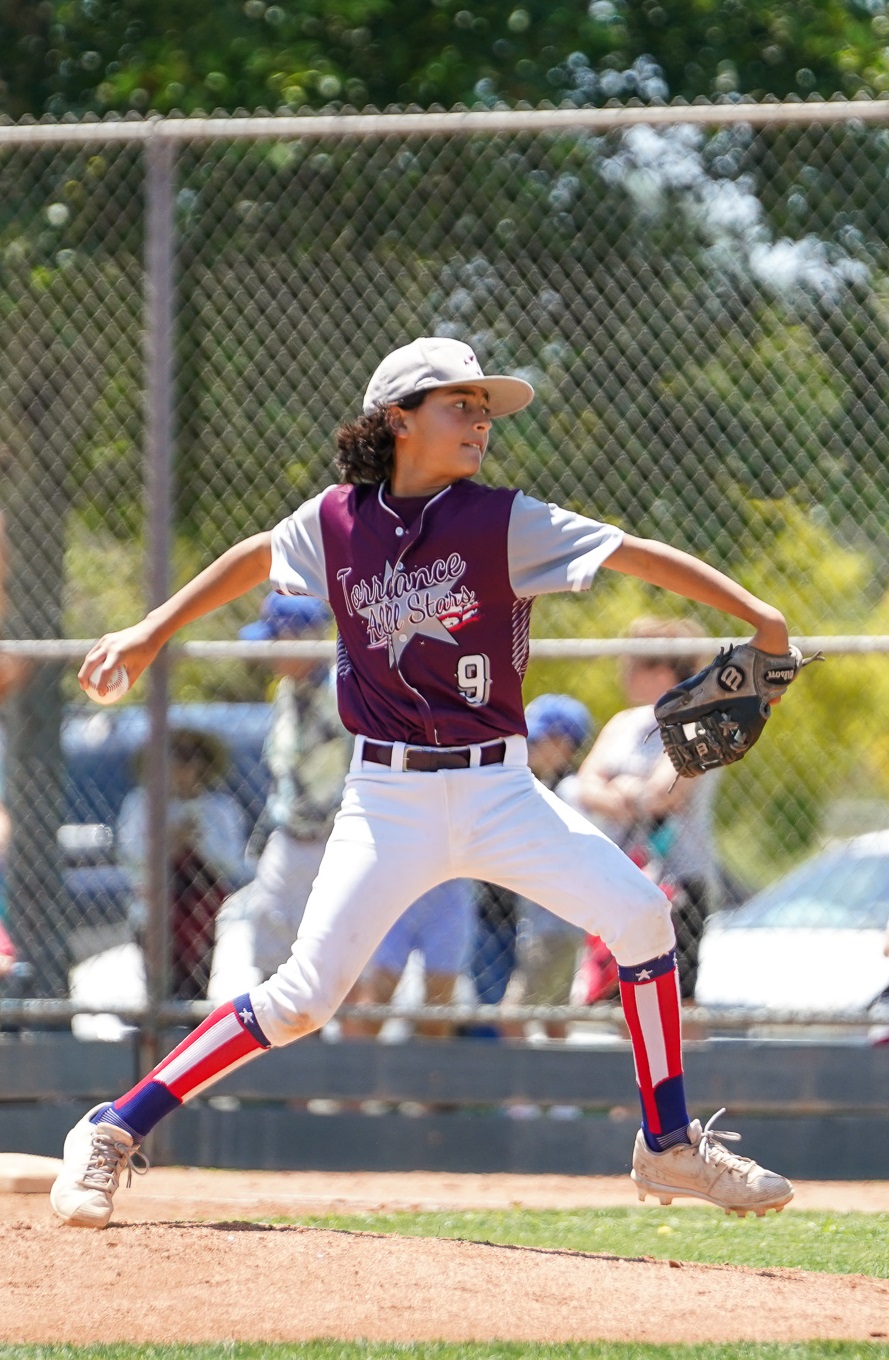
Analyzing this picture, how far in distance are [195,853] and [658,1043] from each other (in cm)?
269

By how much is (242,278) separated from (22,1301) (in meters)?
4.00

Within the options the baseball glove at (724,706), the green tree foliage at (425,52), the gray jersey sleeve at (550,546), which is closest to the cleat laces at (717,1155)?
the baseball glove at (724,706)

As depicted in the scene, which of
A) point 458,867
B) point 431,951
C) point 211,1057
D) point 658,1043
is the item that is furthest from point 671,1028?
point 431,951

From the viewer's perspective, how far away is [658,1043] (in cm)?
418

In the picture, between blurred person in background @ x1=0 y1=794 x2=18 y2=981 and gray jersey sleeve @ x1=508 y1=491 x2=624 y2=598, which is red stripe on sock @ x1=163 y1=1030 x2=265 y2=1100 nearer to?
gray jersey sleeve @ x1=508 y1=491 x2=624 y2=598

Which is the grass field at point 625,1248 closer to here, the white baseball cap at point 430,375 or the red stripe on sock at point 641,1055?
the red stripe on sock at point 641,1055

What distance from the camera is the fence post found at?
6.14 meters

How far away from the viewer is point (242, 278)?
6488 mm

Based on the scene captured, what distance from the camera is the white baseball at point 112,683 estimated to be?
13.8 ft

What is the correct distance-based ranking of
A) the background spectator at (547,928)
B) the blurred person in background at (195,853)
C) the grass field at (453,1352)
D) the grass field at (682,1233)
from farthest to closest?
the background spectator at (547,928) → the blurred person in background at (195,853) → the grass field at (682,1233) → the grass field at (453,1352)

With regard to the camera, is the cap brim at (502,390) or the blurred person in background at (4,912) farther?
the blurred person in background at (4,912)

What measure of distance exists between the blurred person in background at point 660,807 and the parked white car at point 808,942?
161mm

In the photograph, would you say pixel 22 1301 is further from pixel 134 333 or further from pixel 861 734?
pixel 861 734

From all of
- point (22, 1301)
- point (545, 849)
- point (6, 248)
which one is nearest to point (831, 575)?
point (545, 849)
